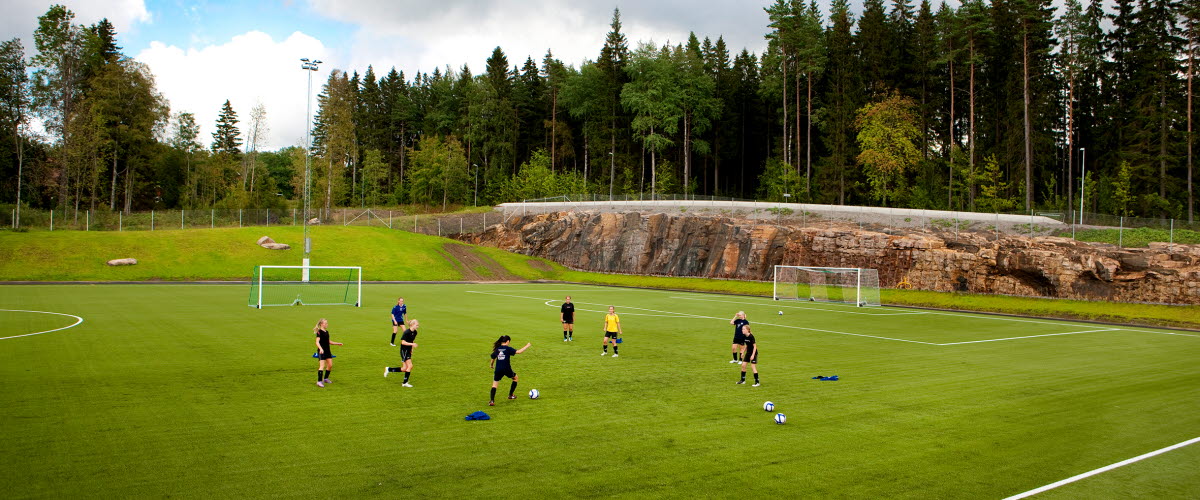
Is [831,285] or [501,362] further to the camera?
[831,285]

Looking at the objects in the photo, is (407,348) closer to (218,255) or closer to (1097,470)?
(1097,470)

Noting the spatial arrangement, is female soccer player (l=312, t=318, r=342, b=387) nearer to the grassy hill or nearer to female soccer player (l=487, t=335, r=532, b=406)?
female soccer player (l=487, t=335, r=532, b=406)

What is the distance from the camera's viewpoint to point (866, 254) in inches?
2079

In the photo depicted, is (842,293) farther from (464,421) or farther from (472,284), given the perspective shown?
(464,421)

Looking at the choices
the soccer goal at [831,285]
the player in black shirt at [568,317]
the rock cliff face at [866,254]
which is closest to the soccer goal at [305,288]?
the player in black shirt at [568,317]

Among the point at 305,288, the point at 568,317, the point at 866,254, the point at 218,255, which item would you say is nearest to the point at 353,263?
the point at 218,255

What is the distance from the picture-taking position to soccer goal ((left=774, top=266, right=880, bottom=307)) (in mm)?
46656

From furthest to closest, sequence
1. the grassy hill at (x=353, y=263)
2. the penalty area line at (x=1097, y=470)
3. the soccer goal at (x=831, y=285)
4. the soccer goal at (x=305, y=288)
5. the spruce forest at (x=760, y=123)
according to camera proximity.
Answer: the spruce forest at (x=760, y=123) → the soccer goal at (x=831, y=285) → the grassy hill at (x=353, y=263) → the soccer goal at (x=305, y=288) → the penalty area line at (x=1097, y=470)

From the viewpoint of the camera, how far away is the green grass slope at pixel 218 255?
50.6 m

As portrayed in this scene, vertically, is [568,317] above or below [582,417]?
above

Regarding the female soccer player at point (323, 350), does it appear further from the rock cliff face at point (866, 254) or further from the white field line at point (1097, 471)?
the rock cliff face at point (866, 254)

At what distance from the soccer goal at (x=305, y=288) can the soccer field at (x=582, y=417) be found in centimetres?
1133

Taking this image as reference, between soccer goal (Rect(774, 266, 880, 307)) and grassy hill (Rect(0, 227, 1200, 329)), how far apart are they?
1.42m

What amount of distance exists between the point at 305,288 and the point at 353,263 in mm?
14710
